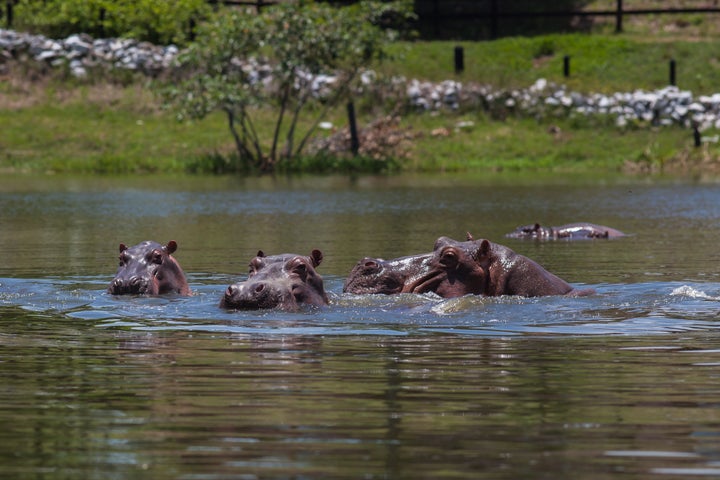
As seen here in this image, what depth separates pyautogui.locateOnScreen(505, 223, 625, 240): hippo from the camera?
19812 mm

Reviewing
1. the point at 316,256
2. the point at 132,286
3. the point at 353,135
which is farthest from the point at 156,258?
the point at 353,135

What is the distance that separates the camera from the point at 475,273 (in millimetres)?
10867

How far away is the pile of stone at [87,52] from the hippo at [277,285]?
36.3 meters

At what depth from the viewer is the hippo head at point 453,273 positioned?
426 inches

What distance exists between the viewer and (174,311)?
11.1m

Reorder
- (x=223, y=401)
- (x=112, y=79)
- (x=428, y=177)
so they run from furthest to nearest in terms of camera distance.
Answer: (x=112, y=79) < (x=428, y=177) < (x=223, y=401)

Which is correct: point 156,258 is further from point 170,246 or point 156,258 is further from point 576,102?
point 576,102

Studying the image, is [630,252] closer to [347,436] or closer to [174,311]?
[174,311]

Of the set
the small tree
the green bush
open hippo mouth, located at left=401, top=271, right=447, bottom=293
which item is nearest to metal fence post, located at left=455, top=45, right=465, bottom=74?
the small tree

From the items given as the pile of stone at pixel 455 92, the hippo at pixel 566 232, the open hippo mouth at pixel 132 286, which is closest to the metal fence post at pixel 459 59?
the pile of stone at pixel 455 92

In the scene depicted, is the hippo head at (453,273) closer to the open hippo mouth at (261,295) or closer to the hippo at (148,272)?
the open hippo mouth at (261,295)

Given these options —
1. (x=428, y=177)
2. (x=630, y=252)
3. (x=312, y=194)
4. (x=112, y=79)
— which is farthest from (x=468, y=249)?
(x=112, y=79)

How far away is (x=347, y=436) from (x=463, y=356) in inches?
104

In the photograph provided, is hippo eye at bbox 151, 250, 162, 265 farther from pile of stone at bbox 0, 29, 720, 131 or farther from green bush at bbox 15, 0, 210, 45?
green bush at bbox 15, 0, 210, 45
